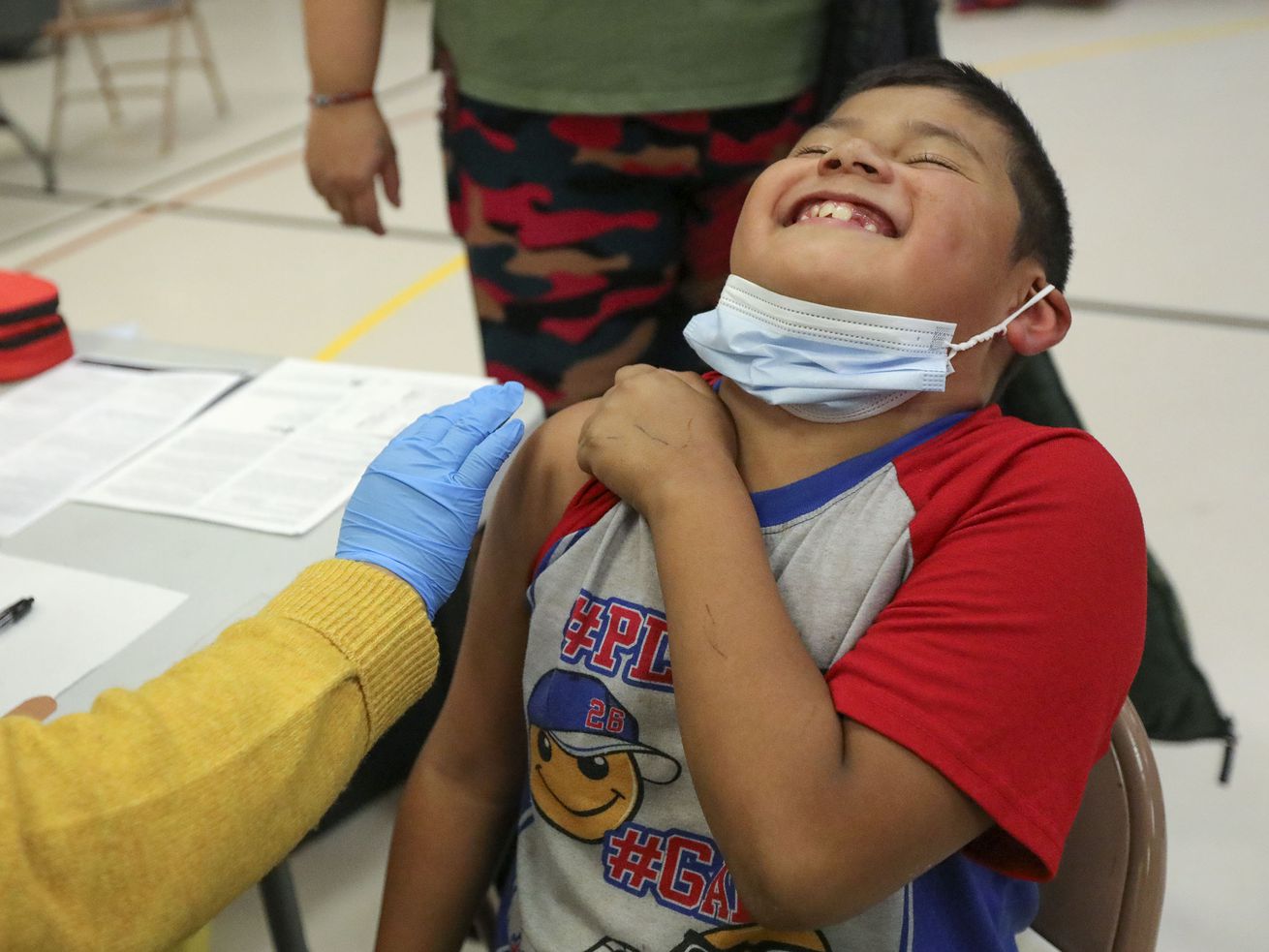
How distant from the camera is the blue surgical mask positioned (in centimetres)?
87

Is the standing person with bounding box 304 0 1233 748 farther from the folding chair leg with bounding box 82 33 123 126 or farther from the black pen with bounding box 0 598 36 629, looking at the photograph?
the folding chair leg with bounding box 82 33 123 126

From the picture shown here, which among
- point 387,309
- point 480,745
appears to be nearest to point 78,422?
point 480,745

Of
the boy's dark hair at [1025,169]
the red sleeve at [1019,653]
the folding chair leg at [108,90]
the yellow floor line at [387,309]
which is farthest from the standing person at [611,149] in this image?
the folding chair leg at [108,90]

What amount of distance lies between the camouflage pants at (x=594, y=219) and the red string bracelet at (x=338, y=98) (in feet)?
0.39

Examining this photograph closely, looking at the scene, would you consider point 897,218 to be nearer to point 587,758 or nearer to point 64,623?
point 587,758

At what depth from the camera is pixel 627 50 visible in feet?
4.38

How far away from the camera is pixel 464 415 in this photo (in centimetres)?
102

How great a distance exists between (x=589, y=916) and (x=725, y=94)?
3.15 feet

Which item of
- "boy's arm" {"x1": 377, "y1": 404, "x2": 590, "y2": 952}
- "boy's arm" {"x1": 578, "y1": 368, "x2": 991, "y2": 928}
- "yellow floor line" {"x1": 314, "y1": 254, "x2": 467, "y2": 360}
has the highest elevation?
"boy's arm" {"x1": 578, "y1": 368, "x2": 991, "y2": 928}

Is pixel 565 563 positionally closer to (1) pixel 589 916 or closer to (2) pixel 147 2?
(1) pixel 589 916

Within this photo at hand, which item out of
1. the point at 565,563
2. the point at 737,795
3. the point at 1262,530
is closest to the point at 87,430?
the point at 565,563

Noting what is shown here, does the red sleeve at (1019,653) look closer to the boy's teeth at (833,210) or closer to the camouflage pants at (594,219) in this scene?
the boy's teeth at (833,210)

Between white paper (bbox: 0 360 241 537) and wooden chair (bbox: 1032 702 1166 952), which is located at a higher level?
white paper (bbox: 0 360 241 537)

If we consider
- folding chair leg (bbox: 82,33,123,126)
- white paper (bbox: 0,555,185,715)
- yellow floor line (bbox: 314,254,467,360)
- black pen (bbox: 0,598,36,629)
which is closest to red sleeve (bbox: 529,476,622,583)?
white paper (bbox: 0,555,185,715)
